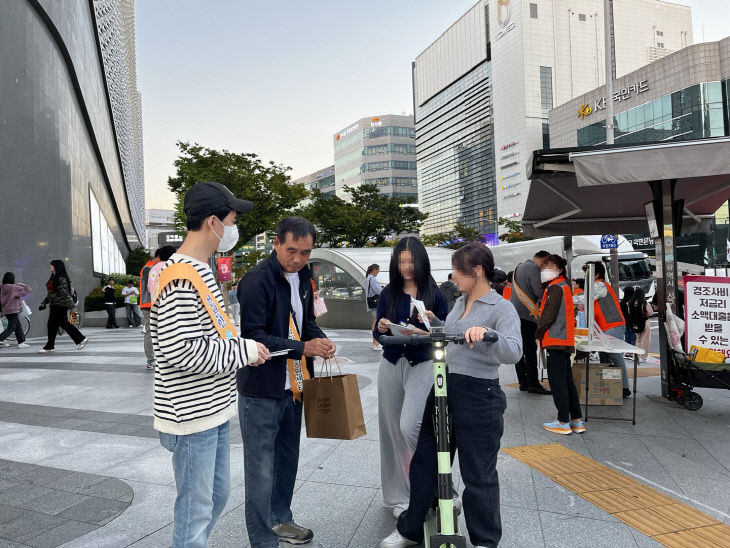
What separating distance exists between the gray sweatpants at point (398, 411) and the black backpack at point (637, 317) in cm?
694

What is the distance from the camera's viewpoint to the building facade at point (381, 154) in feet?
363


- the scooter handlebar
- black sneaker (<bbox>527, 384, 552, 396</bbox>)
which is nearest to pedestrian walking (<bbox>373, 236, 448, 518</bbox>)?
the scooter handlebar

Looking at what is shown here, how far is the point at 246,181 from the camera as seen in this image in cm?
2841

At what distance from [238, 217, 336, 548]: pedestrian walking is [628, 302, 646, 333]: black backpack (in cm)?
767

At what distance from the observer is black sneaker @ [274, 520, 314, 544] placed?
2.91 metres

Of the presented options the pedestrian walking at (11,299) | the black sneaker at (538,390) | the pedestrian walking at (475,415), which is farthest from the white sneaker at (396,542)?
the pedestrian walking at (11,299)

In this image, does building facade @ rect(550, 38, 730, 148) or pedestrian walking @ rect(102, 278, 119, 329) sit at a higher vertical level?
building facade @ rect(550, 38, 730, 148)

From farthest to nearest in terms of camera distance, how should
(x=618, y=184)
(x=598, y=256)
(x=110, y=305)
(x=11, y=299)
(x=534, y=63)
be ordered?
(x=534, y=63) < (x=598, y=256) < (x=110, y=305) < (x=11, y=299) < (x=618, y=184)

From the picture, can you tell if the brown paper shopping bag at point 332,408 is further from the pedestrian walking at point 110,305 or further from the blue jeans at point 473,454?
the pedestrian walking at point 110,305

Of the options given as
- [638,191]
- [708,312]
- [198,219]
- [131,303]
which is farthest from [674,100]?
[198,219]

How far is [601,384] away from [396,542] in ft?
13.4

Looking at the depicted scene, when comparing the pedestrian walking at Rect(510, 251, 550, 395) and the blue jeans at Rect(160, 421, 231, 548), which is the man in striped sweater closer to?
the blue jeans at Rect(160, 421, 231, 548)

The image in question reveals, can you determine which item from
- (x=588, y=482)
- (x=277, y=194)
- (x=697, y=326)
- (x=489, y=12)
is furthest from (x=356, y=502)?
(x=489, y=12)

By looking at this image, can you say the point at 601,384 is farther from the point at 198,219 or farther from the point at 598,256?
the point at 598,256
